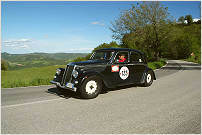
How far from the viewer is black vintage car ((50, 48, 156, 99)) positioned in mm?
5762

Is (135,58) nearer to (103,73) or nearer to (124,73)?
(124,73)

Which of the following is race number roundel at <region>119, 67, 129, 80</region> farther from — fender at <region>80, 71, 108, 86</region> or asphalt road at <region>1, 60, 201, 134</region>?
asphalt road at <region>1, 60, 201, 134</region>

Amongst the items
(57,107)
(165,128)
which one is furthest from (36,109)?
(165,128)

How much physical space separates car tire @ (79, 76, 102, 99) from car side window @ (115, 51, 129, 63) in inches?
53.7

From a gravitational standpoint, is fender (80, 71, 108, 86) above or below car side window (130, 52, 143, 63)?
below

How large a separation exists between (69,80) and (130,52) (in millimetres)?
3105

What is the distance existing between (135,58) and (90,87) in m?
2.88

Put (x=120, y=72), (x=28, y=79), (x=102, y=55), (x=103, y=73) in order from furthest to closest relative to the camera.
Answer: (x=28, y=79)
(x=102, y=55)
(x=120, y=72)
(x=103, y=73)

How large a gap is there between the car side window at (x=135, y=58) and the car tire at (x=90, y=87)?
2.17 metres

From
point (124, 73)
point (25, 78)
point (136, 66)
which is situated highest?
point (136, 66)

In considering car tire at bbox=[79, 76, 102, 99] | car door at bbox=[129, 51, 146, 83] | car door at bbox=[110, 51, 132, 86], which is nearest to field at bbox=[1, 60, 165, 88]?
car tire at bbox=[79, 76, 102, 99]

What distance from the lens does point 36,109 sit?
4703 millimetres

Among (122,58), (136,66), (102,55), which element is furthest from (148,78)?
(102,55)

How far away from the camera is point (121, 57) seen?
23.2 feet
